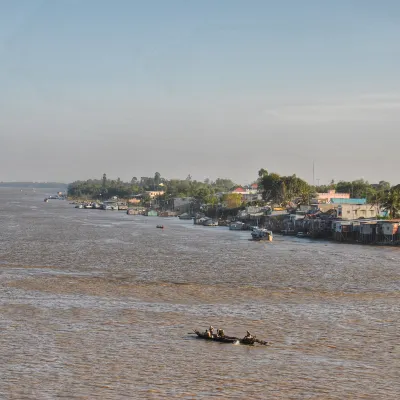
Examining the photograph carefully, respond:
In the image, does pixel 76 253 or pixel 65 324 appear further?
pixel 76 253

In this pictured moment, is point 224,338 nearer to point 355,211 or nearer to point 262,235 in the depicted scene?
point 262,235

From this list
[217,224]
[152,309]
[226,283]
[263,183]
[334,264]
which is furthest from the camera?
[263,183]

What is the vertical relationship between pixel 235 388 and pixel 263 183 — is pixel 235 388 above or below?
below

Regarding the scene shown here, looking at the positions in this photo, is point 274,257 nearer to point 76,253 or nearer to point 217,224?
point 76,253

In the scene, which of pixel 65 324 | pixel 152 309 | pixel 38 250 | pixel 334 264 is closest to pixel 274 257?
pixel 334 264

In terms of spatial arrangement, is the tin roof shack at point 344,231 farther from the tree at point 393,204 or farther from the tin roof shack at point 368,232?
the tree at point 393,204

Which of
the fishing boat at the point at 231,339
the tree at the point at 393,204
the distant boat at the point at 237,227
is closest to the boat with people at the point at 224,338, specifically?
the fishing boat at the point at 231,339

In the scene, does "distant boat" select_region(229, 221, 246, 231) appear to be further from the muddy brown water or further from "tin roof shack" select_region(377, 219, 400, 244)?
the muddy brown water
